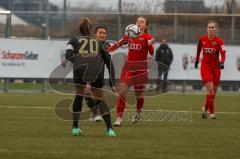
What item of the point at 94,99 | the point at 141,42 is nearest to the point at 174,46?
the point at 141,42

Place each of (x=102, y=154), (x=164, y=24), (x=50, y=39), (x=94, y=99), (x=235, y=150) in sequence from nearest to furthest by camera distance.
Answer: (x=102, y=154) → (x=235, y=150) → (x=94, y=99) → (x=50, y=39) → (x=164, y=24)

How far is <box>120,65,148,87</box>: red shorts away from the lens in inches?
648

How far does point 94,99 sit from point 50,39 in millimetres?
18899

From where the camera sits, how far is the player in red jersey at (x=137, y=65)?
16.1 m

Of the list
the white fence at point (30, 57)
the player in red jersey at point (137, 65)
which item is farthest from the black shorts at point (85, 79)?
the white fence at point (30, 57)

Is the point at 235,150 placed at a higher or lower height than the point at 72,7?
lower

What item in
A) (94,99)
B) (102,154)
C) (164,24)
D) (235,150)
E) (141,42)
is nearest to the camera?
(102,154)

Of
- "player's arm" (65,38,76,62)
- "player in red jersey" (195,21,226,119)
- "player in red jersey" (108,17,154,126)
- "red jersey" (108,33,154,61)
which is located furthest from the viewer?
"player in red jersey" (195,21,226,119)

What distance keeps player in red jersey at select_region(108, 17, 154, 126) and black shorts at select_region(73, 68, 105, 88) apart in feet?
7.75

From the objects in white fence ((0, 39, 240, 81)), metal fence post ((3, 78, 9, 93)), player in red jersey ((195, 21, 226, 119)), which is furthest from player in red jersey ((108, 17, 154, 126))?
metal fence post ((3, 78, 9, 93))

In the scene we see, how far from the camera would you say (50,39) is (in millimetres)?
33031

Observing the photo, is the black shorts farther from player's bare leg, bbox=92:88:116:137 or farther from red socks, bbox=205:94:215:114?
red socks, bbox=205:94:215:114

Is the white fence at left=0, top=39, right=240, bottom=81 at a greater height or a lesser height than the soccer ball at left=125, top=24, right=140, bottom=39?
lesser

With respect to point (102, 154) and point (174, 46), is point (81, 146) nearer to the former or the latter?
point (102, 154)
